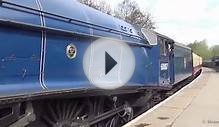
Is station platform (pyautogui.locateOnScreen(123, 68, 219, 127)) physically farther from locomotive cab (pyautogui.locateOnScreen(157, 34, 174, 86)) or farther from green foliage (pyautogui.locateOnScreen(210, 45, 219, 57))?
green foliage (pyautogui.locateOnScreen(210, 45, 219, 57))

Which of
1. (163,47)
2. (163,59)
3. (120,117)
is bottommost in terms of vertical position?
(120,117)

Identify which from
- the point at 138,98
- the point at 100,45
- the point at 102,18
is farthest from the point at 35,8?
the point at 138,98

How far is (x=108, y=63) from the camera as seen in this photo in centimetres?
873

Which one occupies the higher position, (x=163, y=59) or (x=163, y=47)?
(x=163, y=47)

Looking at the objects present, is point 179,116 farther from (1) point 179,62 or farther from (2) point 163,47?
(1) point 179,62

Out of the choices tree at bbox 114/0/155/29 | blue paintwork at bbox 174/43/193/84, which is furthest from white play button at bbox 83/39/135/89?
tree at bbox 114/0/155/29

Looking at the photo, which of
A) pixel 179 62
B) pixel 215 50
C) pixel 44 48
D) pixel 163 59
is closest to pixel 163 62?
pixel 163 59

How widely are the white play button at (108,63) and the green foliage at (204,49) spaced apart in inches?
4891

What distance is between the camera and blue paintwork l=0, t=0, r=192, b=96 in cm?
518

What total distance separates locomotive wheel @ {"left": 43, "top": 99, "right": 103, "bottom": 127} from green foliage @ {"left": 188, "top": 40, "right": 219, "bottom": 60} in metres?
126

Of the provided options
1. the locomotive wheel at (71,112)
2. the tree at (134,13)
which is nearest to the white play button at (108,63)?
the locomotive wheel at (71,112)

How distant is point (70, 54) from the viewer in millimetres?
6867

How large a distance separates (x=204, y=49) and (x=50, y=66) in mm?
133470

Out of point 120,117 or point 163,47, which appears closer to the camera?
point 120,117
